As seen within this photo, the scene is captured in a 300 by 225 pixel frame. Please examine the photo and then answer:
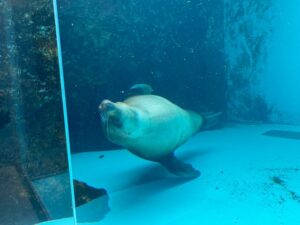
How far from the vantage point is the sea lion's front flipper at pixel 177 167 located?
2.68m

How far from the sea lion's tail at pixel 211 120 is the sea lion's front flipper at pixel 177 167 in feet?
2.66

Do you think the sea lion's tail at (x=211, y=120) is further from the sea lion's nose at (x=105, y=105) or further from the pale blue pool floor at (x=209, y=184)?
the sea lion's nose at (x=105, y=105)

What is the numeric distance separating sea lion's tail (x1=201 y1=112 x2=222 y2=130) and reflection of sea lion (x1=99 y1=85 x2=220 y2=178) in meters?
0.46

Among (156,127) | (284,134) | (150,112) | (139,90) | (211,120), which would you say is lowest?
(284,134)

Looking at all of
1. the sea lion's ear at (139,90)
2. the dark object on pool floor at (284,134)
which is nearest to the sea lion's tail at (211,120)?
the dark object on pool floor at (284,134)

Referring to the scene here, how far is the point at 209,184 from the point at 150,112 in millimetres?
709

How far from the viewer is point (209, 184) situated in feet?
8.19

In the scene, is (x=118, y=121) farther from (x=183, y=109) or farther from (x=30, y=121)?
(x=183, y=109)

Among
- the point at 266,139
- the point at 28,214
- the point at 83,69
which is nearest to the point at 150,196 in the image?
the point at 28,214

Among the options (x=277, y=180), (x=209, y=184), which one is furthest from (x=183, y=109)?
(x=277, y=180)

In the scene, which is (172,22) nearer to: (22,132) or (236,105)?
(236,105)

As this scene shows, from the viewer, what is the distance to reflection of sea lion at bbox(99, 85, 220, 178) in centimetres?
219

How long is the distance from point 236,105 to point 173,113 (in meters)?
1.53

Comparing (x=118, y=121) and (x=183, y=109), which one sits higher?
(x=118, y=121)
